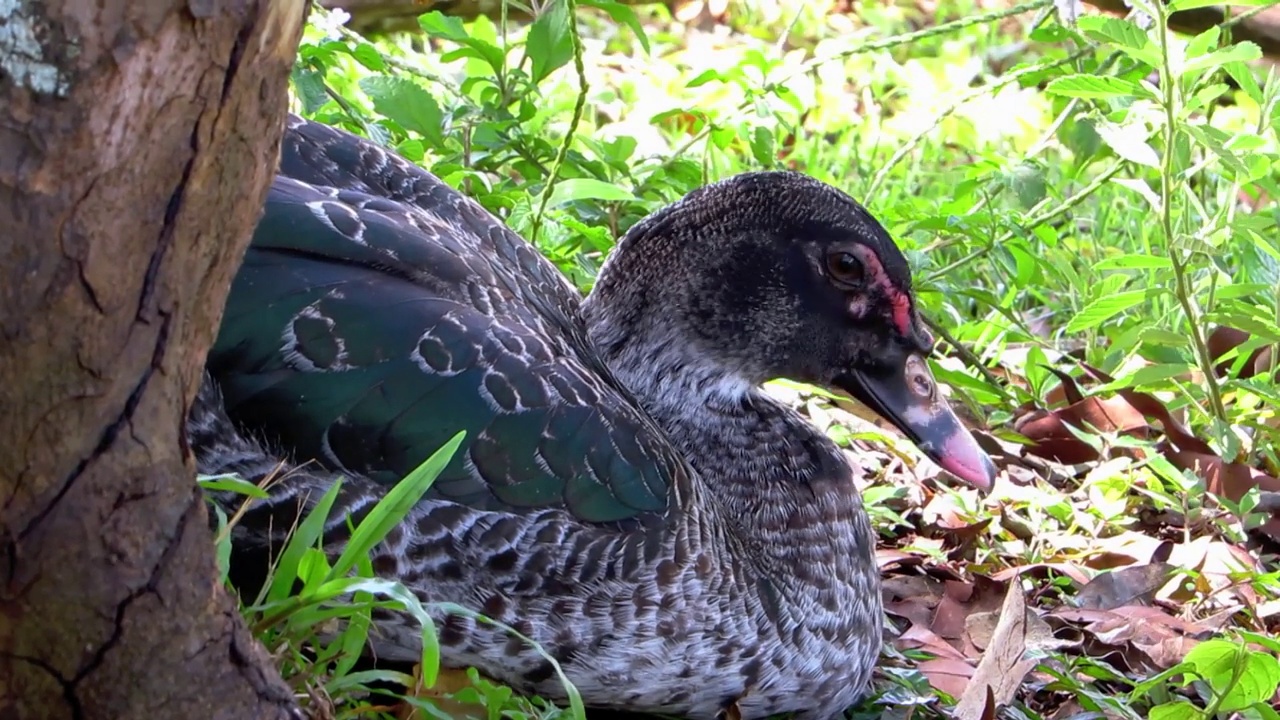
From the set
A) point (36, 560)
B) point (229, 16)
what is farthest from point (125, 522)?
point (229, 16)

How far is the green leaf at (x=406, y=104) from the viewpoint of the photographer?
427 centimetres

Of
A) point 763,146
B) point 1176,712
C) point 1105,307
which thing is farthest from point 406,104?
point 1176,712

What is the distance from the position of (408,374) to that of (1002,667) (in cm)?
131

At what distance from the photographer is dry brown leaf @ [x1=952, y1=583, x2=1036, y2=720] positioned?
3.09 meters

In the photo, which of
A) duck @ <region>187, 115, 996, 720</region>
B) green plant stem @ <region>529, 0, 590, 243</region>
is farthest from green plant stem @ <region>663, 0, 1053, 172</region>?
duck @ <region>187, 115, 996, 720</region>

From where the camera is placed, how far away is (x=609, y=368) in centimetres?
353

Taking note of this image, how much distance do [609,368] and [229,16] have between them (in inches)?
78.1

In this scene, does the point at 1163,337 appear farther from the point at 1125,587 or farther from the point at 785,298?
the point at 785,298

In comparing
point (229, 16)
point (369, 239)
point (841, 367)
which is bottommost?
point (841, 367)

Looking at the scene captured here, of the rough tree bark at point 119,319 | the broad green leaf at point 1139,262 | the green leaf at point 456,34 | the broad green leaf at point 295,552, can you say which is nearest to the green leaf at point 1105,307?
the broad green leaf at point 1139,262

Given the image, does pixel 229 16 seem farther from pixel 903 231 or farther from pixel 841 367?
pixel 903 231

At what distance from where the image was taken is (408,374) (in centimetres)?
283

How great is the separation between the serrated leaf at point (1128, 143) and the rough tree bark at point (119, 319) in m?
2.27

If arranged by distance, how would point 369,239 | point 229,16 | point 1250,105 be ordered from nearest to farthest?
point 229,16, point 369,239, point 1250,105
